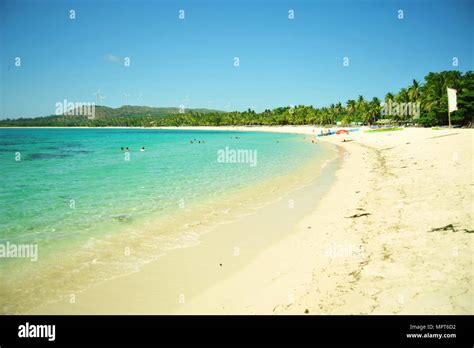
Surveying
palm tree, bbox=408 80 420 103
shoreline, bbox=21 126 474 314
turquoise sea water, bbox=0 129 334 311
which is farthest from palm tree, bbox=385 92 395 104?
shoreline, bbox=21 126 474 314

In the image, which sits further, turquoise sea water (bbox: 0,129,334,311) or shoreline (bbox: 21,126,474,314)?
turquoise sea water (bbox: 0,129,334,311)

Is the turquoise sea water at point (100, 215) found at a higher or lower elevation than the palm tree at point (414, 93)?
lower

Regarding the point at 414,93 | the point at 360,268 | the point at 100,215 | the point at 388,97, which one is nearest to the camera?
the point at 360,268

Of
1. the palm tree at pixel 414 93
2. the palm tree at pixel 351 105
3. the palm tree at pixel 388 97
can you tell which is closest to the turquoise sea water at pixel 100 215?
the palm tree at pixel 414 93

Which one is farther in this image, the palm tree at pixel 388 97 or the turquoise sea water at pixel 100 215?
the palm tree at pixel 388 97

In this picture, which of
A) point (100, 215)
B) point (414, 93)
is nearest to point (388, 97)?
point (414, 93)

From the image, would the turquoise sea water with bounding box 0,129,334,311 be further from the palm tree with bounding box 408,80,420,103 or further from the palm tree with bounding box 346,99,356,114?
the palm tree with bounding box 346,99,356,114

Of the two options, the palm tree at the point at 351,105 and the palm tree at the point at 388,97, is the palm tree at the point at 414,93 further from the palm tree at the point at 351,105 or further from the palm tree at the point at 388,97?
the palm tree at the point at 351,105

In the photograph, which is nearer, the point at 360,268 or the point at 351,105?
the point at 360,268

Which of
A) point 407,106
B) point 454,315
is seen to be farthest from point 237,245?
point 407,106

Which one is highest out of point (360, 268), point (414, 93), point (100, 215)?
point (414, 93)

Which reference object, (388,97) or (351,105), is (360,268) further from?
(351,105)

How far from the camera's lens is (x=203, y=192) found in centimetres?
1728

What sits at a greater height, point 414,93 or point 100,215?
point 414,93
